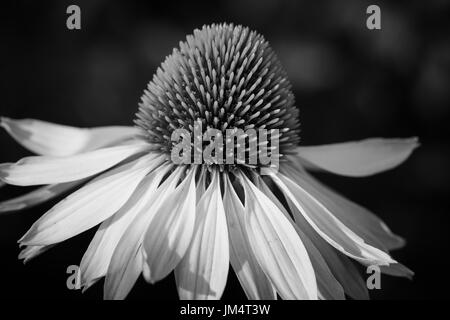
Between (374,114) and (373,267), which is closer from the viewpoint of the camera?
(373,267)

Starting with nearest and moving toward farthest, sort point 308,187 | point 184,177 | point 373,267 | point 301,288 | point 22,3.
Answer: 1. point 301,288
2. point 373,267
3. point 184,177
4. point 308,187
5. point 22,3

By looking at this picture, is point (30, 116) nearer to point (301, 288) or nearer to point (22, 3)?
point (22, 3)

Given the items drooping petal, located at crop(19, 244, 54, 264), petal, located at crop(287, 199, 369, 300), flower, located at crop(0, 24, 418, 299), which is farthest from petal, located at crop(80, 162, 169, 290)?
petal, located at crop(287, 199, 369, 300)

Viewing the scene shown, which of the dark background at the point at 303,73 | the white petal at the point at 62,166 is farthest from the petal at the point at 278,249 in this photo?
the dark background at the point at 303,73

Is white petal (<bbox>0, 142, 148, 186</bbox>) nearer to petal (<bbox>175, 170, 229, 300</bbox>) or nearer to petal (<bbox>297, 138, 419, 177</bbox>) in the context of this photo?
petal (<bbox>175, 170, 229, 300</bbox>)

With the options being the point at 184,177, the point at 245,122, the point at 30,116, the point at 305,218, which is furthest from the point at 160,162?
the point at 30,116

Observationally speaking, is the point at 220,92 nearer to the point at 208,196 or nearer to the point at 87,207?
the point at 208,196

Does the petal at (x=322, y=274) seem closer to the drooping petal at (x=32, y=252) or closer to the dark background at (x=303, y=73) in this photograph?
the drooping petal at (x=32, y=252)
